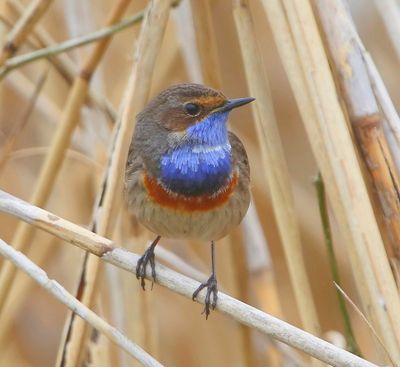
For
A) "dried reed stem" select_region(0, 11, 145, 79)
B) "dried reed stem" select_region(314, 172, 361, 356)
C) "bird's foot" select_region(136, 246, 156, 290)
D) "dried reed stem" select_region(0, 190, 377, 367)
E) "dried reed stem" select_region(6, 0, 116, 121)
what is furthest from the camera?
"dried reed stem" select_region(6, 0, 116, 121)

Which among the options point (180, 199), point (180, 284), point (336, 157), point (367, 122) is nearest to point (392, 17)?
point (367, 122)

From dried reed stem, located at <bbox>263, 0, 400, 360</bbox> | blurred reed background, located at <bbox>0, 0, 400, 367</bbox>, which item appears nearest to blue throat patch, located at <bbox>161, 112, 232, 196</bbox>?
blurred reed background, located at <bbox>0, 0, 400, 367</bbox>

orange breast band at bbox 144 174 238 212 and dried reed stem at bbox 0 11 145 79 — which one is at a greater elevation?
dried reed stem at bbox 0 11 145 79

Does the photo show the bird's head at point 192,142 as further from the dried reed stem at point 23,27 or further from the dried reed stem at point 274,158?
the dried reed stem at point 23,27

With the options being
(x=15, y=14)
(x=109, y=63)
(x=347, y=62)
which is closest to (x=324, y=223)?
(x=347, y=62)

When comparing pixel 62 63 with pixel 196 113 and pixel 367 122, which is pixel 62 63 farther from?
pixel 367 122

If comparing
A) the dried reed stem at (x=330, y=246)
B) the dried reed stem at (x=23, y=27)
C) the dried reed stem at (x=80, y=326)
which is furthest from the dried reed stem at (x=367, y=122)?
the dried reed stem at (x=23, y=27)

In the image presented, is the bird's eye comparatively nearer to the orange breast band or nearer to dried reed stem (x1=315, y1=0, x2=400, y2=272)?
the orange breast band
